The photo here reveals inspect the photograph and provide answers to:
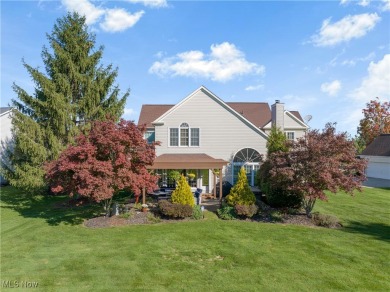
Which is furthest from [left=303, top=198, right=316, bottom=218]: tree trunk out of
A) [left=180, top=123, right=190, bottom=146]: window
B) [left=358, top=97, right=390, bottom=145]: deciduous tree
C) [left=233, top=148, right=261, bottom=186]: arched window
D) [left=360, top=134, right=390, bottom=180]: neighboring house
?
[left=358, top=97, right=390, bottom=145]: deciduous tree

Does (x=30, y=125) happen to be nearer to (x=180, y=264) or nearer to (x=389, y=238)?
(x=180, y=264)

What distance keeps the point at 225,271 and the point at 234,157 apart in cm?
1494

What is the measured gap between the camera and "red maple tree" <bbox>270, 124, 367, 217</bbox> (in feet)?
47.0

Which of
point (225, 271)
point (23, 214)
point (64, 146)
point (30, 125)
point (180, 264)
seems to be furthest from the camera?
point (64, 146)

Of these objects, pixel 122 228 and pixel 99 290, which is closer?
pixel 99 290

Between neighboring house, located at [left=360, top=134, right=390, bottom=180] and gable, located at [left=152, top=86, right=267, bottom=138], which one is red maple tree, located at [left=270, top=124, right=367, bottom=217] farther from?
neighboring house, located at [left=360, top=134, right=390, bottom=180]

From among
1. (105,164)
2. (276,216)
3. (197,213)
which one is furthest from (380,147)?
(105,164)

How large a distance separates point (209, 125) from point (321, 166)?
36.9 feet

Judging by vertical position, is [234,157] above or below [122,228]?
above

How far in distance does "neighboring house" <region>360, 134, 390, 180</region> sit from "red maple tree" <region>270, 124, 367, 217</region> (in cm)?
2832

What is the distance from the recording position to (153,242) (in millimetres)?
12438

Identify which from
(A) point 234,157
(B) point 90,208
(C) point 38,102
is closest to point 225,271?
(B) point 90,208

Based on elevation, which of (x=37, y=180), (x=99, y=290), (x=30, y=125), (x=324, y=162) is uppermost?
(x=30, y=125)

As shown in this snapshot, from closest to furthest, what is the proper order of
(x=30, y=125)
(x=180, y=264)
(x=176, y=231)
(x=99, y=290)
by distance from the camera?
(x=99, y=290)
(x=180, y=264)
(x=176, y=231)
(x=30, y=125)
